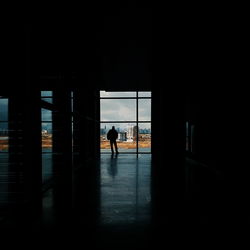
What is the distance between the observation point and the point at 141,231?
3012 millimetres

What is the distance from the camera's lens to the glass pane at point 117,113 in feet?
45.2

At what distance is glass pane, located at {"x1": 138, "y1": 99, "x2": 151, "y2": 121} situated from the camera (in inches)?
543

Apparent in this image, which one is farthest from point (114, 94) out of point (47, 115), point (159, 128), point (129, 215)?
point (129, 215)

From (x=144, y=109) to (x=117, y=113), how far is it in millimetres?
1766

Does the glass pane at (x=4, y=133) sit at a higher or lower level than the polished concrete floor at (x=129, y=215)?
higher

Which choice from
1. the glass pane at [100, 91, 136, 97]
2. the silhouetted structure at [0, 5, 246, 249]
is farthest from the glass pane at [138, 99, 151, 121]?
the silhouetted structure at [0, 5, 246, 249]

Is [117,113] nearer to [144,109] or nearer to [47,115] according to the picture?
[144,109]

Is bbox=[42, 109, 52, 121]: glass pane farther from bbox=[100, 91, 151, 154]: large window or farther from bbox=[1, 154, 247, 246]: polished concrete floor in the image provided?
bbox=[100, 91, 151, 154]: large window

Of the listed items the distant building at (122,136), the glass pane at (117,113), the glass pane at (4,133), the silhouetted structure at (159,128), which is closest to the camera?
the silhouetted structure at (159,128)

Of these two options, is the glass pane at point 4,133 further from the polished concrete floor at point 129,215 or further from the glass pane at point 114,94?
the glass pane at point 114,94

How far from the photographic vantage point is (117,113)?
44.5 feet

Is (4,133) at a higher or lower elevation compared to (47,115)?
lower

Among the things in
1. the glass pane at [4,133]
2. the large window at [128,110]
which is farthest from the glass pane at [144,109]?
the glass pane at [4,133]

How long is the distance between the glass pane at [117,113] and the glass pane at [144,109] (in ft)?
1.26
